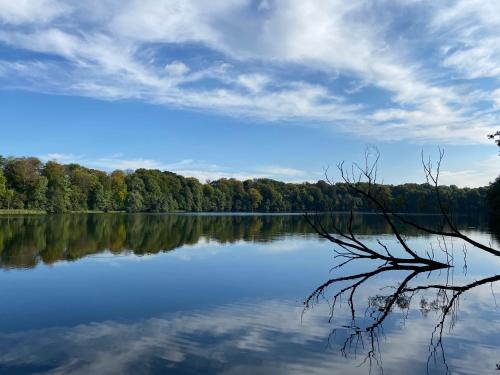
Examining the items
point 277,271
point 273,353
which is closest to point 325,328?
point 273,353

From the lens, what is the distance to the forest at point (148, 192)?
268ft

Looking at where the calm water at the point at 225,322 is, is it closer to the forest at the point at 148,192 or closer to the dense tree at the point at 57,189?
the forest at the point at 148,192

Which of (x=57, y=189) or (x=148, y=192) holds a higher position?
(x=148, y=192)

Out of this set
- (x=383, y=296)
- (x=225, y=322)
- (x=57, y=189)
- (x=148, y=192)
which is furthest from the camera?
(x=148, y=192)

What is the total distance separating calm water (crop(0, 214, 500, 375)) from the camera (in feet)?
27.0

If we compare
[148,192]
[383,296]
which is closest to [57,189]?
[148,192]

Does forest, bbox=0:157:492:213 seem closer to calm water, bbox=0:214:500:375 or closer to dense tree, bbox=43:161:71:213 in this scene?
dense tree, bbox=43:161:71:213

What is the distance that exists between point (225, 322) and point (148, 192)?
102687 millimetres

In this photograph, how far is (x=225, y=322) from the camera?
1096cm

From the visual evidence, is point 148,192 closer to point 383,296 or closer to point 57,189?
point 57,189

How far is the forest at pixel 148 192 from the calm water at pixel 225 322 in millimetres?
26249

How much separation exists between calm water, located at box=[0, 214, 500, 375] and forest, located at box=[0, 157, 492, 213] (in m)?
26.2

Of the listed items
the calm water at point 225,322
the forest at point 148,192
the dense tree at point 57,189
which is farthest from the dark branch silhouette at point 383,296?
the dense tree at point 57,189

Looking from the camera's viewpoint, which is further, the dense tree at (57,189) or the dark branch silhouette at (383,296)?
the dense tree at (57,189)
